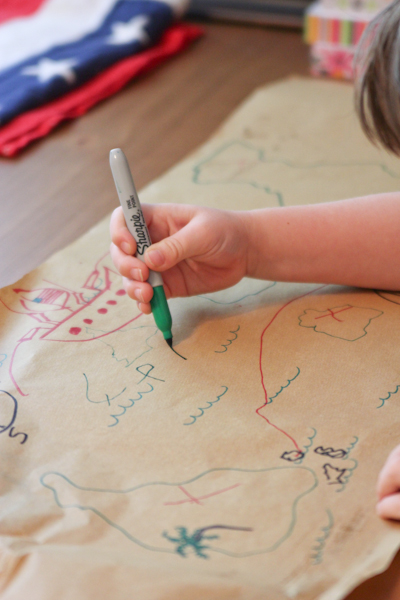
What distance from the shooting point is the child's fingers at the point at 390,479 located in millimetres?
351

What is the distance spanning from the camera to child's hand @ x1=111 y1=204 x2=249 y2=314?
457 mm

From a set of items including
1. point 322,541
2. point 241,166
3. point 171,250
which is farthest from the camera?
point 241,166

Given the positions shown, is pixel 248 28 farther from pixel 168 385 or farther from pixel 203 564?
pixel 203 564

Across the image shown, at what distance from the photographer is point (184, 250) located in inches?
18.2

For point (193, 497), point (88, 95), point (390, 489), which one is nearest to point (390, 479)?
point (390, 489)

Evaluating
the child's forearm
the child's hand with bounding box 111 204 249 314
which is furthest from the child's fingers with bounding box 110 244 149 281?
the child's forearm

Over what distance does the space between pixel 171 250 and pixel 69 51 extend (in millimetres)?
623

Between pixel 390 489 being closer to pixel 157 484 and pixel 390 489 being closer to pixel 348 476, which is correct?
pixel 348 476

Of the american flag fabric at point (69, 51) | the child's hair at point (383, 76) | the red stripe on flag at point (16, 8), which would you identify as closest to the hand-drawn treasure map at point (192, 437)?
the child's hair at point (383, 76)

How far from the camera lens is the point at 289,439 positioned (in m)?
0.40

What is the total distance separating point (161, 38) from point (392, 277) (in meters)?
0.73

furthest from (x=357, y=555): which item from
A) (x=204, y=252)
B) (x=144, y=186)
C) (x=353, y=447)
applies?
(x=144, y=186)

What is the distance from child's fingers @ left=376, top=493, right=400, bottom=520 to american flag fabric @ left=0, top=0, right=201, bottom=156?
59 centimetres

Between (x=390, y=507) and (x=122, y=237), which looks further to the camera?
(x=122, y=237)
